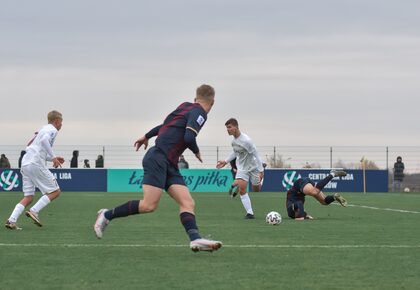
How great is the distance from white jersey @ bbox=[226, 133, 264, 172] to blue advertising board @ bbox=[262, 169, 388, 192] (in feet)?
84.9

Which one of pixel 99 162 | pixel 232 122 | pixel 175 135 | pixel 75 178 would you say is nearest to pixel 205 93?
pixel 175 135

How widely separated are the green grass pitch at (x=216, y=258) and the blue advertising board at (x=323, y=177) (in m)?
30.0

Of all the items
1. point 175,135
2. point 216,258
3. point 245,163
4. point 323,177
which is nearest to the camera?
point 216,258

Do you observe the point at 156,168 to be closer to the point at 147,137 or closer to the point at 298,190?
the point at 147,137

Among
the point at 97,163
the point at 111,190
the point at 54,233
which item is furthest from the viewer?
the point at 97,163

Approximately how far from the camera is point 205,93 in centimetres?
1087

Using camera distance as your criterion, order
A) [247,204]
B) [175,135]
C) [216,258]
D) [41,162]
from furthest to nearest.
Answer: [247,204]
[41,162]
[175,135]
[216,258]

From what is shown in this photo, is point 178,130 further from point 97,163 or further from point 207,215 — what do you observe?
point 97,163

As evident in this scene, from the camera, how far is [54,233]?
47.2ft

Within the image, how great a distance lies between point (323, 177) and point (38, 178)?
32.3 m

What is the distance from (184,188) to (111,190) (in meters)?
35.3

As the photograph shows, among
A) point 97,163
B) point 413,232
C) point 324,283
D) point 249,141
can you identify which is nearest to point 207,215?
point 249,141

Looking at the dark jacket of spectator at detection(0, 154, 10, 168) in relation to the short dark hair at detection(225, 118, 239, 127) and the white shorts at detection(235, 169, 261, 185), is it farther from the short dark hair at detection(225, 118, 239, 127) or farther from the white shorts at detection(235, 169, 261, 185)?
the short dark hair at detection(225, 118, 239, 127)

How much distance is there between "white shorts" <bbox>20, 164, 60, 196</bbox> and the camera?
52.1ft
